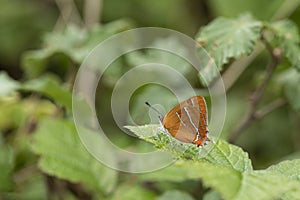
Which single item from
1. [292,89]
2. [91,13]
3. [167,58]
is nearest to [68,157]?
[167,58]

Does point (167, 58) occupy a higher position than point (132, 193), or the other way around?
point (167, 58)

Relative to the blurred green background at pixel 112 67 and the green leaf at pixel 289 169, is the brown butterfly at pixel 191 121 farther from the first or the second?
the blurred green background at pixel 112 67

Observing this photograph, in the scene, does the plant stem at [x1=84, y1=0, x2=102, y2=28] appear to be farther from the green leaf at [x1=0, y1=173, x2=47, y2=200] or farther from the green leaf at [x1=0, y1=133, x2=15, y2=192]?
the green leaf at [x1=0, y1=133, x2=15, y2=192]

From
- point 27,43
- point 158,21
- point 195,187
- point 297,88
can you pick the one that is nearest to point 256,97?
point 297,88

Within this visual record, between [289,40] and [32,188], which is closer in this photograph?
[289,40]

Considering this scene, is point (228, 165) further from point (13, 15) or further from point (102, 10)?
point (13, 15)

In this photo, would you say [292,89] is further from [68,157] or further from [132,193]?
[68,157]
